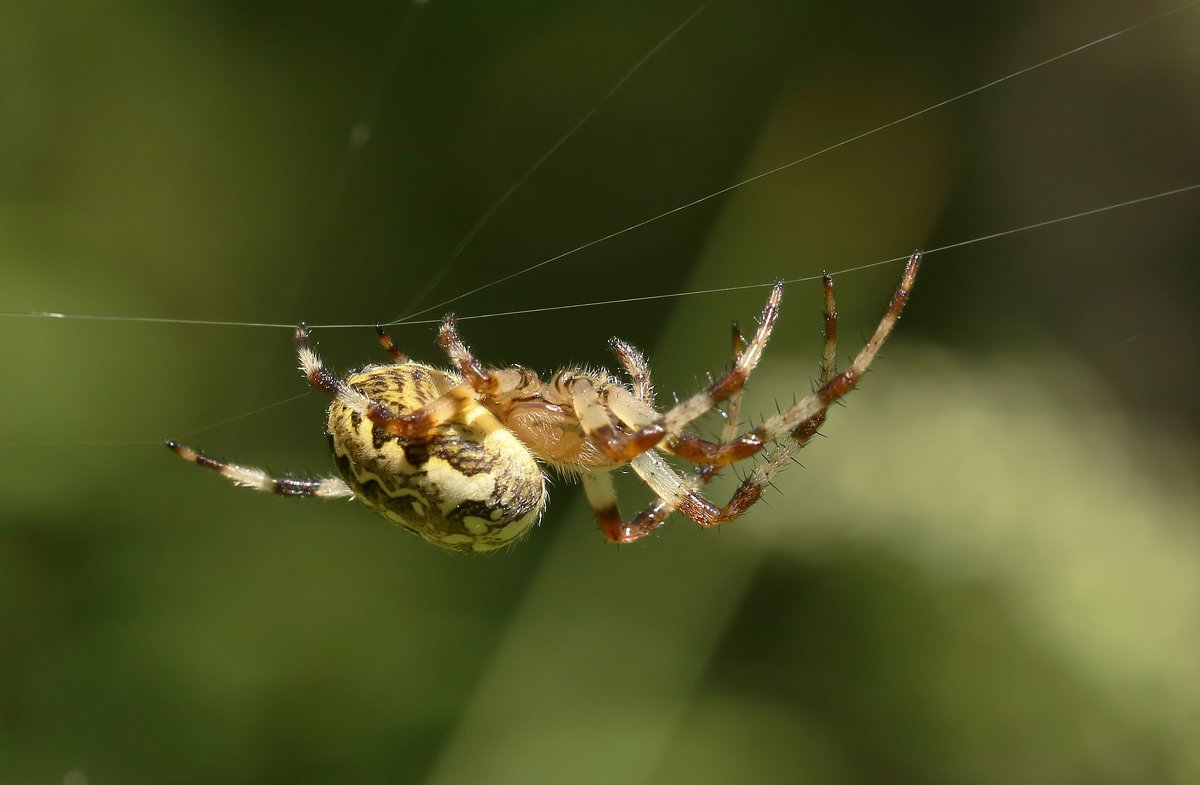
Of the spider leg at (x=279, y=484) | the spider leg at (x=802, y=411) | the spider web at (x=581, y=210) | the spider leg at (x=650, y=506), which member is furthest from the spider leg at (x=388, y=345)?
the spider web at (x=581, y=210)

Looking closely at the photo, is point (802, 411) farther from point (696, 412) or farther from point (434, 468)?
point (434, 468)

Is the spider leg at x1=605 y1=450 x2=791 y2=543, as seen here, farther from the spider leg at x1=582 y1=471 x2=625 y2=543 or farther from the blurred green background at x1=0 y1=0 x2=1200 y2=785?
the blurred green background at x1=0 y1=0 x2=1200 y2=785

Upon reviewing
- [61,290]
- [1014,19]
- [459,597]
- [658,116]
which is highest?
[1014,19]

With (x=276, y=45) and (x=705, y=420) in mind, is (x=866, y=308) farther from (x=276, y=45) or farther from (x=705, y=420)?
(x=276, y=45)

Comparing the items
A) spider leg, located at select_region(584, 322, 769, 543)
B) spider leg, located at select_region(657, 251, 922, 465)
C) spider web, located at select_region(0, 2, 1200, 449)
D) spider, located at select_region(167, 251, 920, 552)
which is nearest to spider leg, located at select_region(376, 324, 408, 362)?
spider, located at select_region(167, 251, 920, 552)

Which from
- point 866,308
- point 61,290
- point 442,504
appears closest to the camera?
point 442,504

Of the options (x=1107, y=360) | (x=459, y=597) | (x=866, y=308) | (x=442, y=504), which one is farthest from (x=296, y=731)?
(x=1107, y=360)

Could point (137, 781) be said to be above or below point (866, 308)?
below
